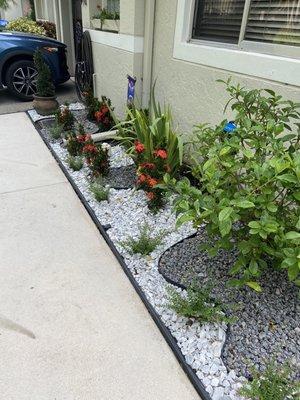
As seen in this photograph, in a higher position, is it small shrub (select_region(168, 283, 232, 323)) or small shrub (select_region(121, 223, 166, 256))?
small shrub (select_region(168, 283, 232, 323))

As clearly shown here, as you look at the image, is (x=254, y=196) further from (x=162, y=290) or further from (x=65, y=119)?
(x=65, y=119)

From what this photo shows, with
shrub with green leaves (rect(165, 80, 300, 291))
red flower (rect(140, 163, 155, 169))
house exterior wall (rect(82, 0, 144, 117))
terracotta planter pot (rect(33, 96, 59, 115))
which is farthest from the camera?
terracotta planter pot (rect(33, 96, 59, 115))

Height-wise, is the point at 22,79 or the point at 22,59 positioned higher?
the point at 22,59

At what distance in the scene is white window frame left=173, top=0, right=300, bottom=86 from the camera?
2.35m

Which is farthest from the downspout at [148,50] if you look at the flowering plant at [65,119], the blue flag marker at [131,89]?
the flowering plant at [65,119]

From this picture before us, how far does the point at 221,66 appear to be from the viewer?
2896 millimetres

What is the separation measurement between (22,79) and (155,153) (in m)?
4.31

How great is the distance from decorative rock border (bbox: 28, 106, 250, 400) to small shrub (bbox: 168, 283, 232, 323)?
0.18ft

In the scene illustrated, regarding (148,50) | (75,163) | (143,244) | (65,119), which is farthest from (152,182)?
(65,119)

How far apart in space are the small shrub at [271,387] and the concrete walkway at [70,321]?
0.29 meters

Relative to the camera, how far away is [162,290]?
2133mm

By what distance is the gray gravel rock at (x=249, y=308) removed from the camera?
172 cm

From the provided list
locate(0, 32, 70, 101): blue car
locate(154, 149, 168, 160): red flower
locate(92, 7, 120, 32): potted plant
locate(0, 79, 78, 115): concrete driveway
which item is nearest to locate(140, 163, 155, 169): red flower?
locate(154, 149, 168, 160): red flower

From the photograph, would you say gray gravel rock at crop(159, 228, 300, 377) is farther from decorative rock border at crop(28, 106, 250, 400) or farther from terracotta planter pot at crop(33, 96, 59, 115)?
terracotta planter pot at crop(33, 96, 59, 115)
